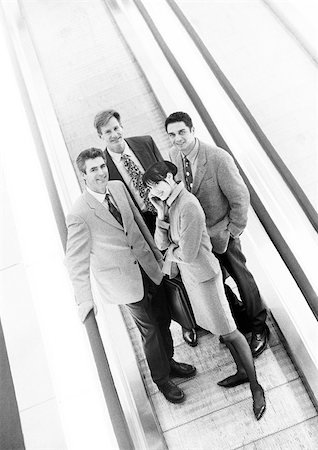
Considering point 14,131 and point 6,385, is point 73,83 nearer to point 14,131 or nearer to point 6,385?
point 14,131

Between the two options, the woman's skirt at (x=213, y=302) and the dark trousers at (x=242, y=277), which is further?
the dark trousers at (x=242, y=277)

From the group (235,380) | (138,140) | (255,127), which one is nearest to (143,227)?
(138,140)

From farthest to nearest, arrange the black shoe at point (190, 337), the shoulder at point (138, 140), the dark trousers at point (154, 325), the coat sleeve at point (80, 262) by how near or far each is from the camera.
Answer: the black shoe at point (190, 337)
the shoulder at point (138, 140)
the dark trousers at point (154, 325)
the coat sleeve at point (80, 262)

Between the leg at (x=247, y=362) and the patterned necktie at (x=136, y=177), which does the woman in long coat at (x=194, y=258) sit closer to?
the leg at (x=247, y=362)

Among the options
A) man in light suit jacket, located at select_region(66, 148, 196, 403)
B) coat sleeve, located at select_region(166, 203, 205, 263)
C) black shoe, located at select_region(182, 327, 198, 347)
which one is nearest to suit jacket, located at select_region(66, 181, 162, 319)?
man in light suit jacket, located at select_region(66, 148, 196, 403)

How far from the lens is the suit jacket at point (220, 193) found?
2607 mm

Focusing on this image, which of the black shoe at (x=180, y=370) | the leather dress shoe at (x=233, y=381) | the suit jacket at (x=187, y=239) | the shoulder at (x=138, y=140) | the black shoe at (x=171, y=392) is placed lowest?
the leather dress shoe at (x=233, y=381)

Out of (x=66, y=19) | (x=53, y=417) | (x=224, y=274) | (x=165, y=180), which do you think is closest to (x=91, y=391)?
(x=53, y=417)

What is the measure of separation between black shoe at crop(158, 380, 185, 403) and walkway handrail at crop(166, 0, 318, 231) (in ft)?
4.89

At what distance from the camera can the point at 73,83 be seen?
5.25 m

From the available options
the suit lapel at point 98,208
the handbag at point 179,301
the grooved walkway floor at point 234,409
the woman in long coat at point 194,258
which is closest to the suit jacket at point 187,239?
the woman in long coat at point 194,258

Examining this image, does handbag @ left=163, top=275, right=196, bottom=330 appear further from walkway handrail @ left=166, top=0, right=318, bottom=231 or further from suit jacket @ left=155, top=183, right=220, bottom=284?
walkway handrail @ left=166, top=0, right=318, bottom=231

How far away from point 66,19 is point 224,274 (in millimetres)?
5249

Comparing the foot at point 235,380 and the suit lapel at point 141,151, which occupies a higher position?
the suit lapel at point 141,151
